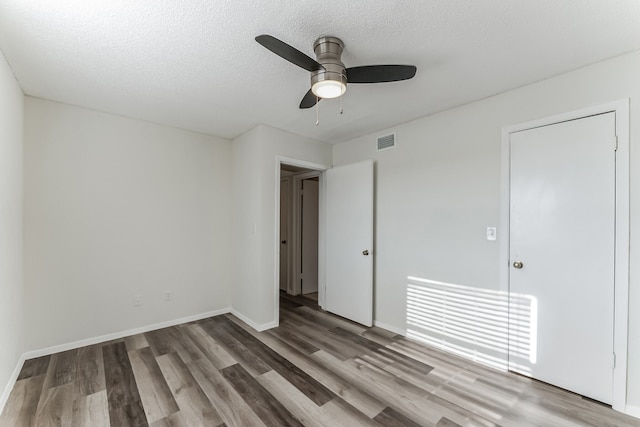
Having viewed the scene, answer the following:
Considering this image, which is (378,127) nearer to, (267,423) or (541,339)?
(541,339)

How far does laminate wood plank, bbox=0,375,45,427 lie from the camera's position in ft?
5.87

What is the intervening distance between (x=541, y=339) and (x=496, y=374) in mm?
474

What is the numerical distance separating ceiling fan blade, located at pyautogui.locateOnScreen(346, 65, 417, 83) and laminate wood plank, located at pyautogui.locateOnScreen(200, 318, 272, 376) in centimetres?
245

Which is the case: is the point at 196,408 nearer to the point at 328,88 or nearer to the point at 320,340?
the point at 320,340

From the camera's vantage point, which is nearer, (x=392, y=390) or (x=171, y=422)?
(x=171, y=422)

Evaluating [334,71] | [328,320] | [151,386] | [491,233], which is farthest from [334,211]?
[151,386]

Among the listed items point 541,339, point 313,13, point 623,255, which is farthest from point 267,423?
point 623,255

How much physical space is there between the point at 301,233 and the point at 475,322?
303cm

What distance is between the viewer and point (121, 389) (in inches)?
83.6

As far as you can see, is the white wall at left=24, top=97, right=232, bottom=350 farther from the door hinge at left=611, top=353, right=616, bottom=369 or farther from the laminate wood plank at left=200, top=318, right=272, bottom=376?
the door hinge at left=611, top=353, right=616, bottom=369

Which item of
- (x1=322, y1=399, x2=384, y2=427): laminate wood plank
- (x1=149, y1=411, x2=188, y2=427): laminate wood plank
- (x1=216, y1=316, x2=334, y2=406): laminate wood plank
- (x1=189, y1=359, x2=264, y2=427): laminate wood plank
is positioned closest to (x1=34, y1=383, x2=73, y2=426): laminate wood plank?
(x1=149, y1=411, x2=188, y2=427): laminate wood plank

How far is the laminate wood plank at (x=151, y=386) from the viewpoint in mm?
1894

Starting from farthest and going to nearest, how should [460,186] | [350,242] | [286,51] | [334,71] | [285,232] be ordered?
[285,232]
[350,242]
[460,186]
[334,71]
[286,51]

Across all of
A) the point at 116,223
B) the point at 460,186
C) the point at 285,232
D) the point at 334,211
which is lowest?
the point at 285,232
